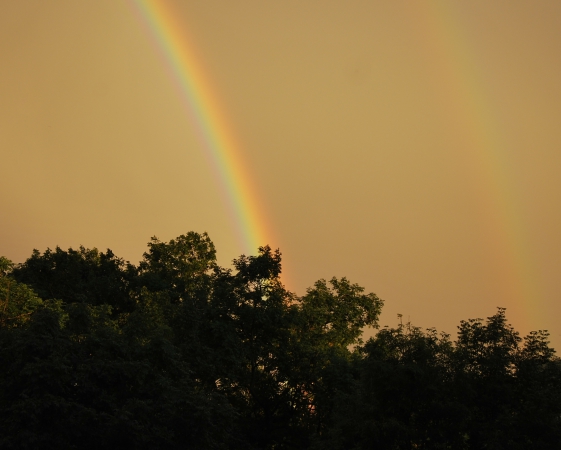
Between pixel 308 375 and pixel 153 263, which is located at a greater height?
pixel 153 263

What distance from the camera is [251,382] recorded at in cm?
4184

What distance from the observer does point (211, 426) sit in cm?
3177

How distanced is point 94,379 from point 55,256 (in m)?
30.0

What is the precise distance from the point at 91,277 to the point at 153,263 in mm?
8658

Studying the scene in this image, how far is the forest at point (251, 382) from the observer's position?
94.8ft

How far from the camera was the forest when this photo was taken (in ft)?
94.8

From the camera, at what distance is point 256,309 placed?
41.2 m

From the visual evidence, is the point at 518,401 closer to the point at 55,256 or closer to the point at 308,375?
the point at 308,375

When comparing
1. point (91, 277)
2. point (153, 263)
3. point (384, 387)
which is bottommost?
point (384, 387)

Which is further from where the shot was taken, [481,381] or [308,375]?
[308,375]

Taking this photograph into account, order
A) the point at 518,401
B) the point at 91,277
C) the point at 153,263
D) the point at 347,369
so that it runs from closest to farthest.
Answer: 1. the point at 518,401
2. the point at 347,369
3. the point at 91,277
4. the point at 153,263

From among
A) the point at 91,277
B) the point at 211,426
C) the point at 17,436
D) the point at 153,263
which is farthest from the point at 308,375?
the point at 153,263

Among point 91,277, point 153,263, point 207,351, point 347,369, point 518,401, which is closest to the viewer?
point 518,401

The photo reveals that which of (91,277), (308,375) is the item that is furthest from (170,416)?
(91,277)
